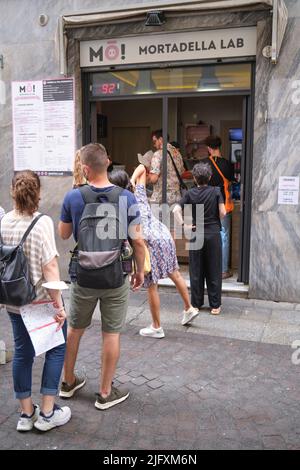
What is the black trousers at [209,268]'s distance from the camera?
224 inches

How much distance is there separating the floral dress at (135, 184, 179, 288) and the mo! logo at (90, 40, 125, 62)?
245 centimetres

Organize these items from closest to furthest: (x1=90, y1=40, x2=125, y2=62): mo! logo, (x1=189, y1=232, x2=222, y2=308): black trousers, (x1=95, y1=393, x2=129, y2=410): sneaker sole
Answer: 1. (x1=95, y1=393, x2=129, y2=410): sneaker sole
2. (x1=189, y1=232, x2=222, y2=308): black trousers
3. (x1=90, y1=40, x2=125, y2=62): mo! logo

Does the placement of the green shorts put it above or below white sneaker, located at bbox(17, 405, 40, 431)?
above

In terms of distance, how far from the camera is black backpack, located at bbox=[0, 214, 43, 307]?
3111 mm

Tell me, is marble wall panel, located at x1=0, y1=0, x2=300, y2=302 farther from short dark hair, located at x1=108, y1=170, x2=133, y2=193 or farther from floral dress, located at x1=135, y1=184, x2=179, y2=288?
short dark hair, located at x1=108, y1=170, x2=133, y2=193

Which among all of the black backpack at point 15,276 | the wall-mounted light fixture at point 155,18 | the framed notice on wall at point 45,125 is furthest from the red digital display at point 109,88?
the black backpack at point 15,276

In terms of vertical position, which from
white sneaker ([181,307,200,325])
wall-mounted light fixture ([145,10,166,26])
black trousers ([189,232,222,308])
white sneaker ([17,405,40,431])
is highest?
wall-mounted light fixture ([145,10,166,26])

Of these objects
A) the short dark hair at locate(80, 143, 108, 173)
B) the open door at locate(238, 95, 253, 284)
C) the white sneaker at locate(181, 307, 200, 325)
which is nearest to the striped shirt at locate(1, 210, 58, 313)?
the short dark hair at locate(80, 143, 108, 173)

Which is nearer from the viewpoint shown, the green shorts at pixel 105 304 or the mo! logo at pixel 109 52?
the green shorts at pixel 105 304

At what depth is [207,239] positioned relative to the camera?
5688 millimetres

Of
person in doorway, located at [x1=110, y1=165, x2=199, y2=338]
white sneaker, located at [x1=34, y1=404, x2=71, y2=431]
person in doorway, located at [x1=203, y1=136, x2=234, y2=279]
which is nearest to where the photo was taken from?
white sneaker, located at [x1=34, y1=404, x2=71, y2=431]

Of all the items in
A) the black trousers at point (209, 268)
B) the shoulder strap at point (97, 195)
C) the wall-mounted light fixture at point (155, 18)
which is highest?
the wall-mounted light fixture at point (155, 18)

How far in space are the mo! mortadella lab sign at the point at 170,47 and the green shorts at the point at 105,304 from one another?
3.65m

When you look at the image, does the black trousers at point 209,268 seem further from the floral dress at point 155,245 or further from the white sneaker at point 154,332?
the white sneaker at point 154,332
